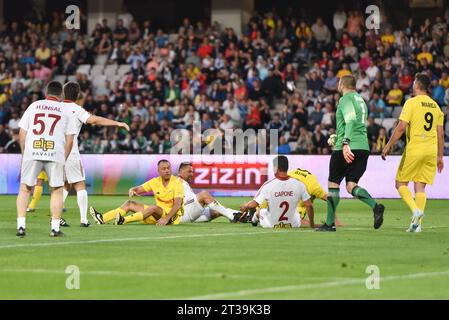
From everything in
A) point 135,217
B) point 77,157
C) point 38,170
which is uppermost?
point 77,157

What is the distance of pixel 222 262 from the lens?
40.9 ft

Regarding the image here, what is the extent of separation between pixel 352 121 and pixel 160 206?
438 centimetres

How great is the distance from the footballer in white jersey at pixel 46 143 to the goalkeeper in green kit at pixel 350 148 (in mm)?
3994

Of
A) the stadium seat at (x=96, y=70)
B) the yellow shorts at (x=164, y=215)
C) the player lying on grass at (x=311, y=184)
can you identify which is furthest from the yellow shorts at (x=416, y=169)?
the stadium seat at (x=96, y=70)

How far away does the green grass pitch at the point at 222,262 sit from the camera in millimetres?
10008

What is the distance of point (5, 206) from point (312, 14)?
1955cm

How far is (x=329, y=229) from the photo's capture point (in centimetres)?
1741

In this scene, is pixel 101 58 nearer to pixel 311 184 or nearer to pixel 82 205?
pixel 82 205

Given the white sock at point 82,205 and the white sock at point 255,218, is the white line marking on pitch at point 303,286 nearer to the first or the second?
the white sock at point 255,218

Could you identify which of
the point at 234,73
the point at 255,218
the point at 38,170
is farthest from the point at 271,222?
the point at 234,73

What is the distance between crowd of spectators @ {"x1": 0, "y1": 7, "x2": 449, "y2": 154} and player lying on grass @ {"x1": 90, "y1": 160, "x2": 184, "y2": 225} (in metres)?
13.4

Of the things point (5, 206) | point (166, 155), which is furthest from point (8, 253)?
point (166, 155)
